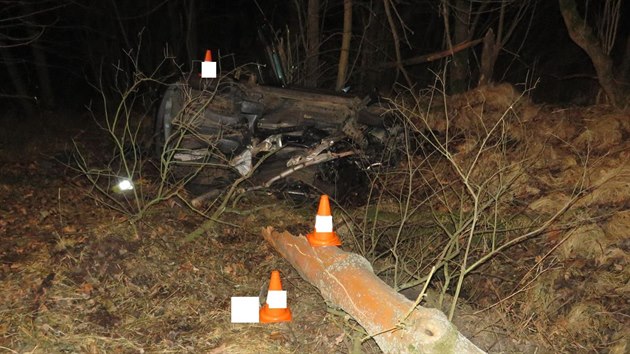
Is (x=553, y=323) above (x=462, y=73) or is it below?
below

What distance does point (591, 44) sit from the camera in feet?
23.0

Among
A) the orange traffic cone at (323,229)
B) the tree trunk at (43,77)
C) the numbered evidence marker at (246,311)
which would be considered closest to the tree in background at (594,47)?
the orange traffic cone at (323,229)

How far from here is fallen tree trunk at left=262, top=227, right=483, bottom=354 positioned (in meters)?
3.07

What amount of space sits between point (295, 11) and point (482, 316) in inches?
364

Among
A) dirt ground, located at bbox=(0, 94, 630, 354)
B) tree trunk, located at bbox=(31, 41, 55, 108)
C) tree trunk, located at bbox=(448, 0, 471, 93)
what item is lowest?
tree trunk, located at bbox=(31, 41, 55, 108)

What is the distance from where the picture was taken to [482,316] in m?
4.48

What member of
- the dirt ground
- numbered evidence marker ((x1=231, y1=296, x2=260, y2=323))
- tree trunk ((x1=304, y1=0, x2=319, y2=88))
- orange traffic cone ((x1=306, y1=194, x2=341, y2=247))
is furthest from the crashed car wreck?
tree trunk ((x1=304, y1=0, x2=319, y2=88))

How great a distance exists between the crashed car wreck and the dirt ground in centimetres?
89

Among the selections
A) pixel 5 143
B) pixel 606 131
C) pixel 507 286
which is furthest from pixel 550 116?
pixel 5 143

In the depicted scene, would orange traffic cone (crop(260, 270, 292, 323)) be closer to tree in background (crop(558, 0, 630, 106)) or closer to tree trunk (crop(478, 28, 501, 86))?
tree in background (crop(558, 0, 630, 106))

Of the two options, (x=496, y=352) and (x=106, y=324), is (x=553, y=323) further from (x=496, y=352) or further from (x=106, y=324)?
(x=106, y=324)

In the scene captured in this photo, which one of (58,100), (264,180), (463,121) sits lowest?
(58,100)

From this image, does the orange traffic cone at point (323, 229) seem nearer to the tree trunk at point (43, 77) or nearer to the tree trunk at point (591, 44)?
the tree trunk at point (591, 44)

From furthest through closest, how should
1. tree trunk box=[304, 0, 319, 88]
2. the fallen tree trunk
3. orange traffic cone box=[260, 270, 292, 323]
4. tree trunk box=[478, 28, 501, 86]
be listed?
tree trunk box=[304, 0, 319, 88] < tree trunk box=[478, 28, 501, 86] < orange traffic cone box=[260, 270, 292, 323] < the fallen tree trunk
